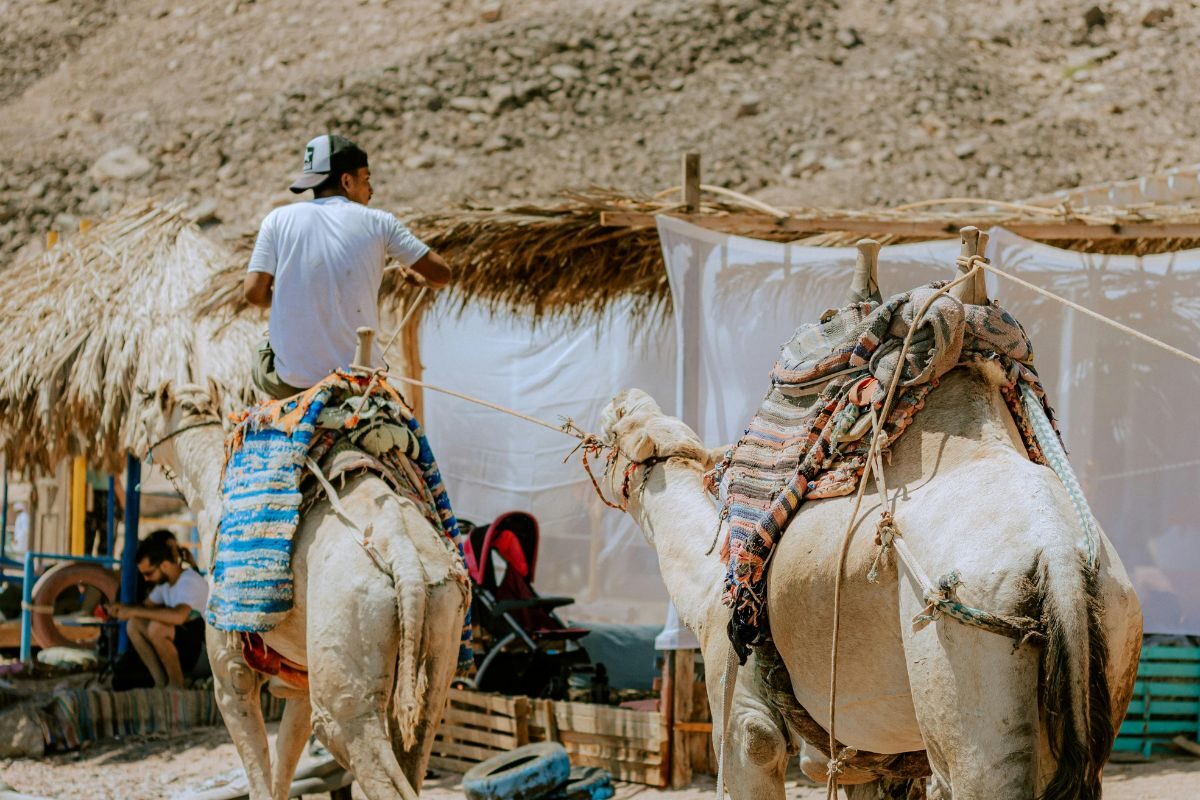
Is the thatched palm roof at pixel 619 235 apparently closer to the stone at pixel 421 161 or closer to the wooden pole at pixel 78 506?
the wooden pole at pixel 78 506

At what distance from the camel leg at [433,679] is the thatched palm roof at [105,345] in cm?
435

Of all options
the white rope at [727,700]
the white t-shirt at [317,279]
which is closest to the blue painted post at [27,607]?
the white t-shirt at [317,279]

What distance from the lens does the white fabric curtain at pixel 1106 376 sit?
23.3 feet

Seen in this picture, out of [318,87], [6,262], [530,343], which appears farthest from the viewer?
[318,87]

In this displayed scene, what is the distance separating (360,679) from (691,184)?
11.9 ft

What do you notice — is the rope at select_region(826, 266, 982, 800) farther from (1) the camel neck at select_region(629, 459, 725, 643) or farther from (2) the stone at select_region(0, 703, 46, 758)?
(2) the stone at select_region(0, 703, 46, 758)

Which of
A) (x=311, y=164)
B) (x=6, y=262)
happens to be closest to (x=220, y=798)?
(x=311, y=164)

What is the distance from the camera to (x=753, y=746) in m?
3.96

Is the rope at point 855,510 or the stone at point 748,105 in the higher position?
the stone at point 748,105

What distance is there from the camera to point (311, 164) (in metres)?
5.94

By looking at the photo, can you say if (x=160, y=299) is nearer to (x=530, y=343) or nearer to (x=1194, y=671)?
(x=530, y=343)

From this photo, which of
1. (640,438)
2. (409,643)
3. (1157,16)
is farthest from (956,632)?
(1157,16)

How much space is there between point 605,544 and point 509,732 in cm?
181

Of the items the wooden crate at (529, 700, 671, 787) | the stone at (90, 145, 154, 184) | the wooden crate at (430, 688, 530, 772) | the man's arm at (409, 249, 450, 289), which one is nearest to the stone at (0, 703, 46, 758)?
the wooden crate at (430, 688, 530, 772)
